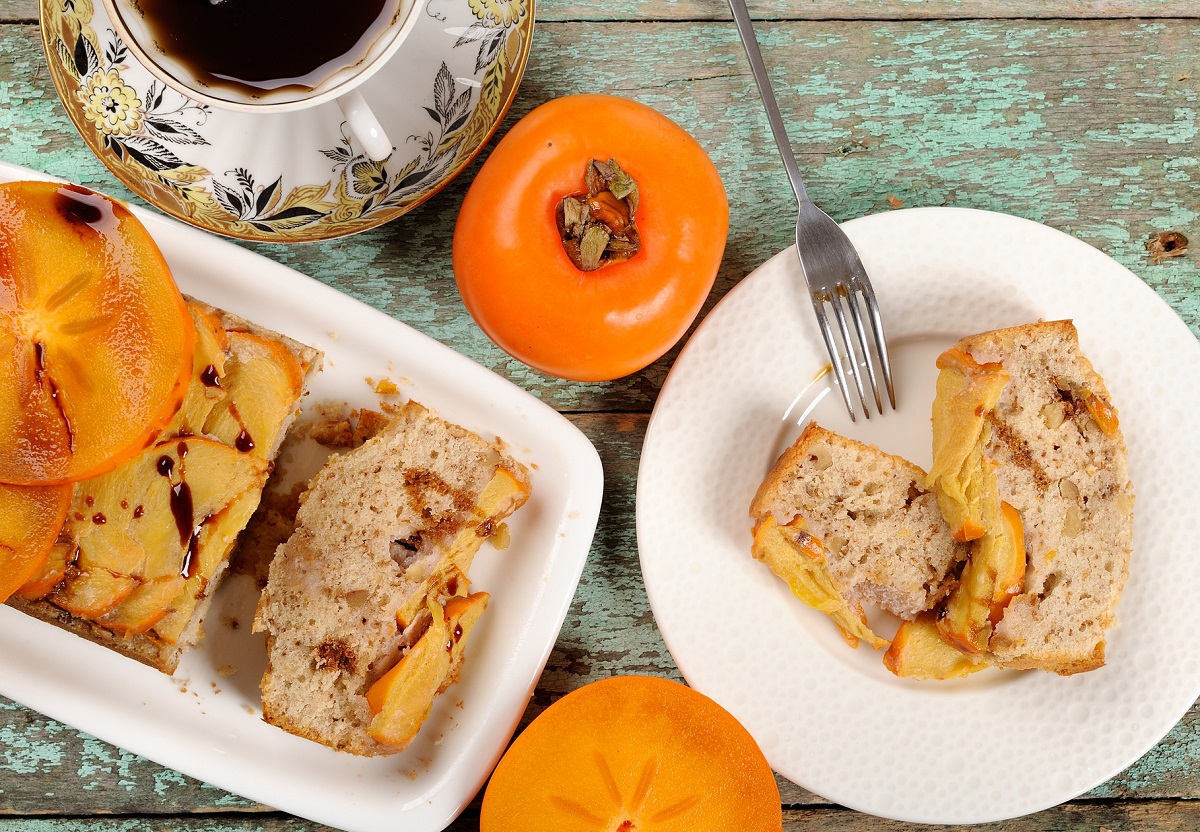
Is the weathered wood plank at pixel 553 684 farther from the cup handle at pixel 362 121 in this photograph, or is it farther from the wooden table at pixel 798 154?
the cup handle at pixel 362 121

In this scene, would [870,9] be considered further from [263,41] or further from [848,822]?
[848,822]

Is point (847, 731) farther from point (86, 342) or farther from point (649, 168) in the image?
point (86, 342)

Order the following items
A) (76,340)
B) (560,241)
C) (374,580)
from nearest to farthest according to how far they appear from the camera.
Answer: (76,340) < (560,241) < (374,580)

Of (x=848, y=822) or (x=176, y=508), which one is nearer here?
(x=176, y=508)

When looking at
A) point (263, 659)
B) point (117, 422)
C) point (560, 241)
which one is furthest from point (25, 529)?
point (560, 241)

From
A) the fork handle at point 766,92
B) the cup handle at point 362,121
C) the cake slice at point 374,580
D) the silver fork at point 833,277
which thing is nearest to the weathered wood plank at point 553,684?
the cake slice at point 374,580

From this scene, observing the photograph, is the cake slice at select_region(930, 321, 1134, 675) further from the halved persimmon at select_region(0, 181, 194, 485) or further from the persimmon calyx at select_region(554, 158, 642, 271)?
the halved persimmon at select_region(0, 181, 194, 485)

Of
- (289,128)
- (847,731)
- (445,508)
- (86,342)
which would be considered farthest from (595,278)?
(847,731)
